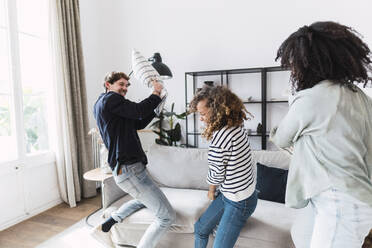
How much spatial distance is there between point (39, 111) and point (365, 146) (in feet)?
9.90

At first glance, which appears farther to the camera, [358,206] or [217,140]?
[217,140]

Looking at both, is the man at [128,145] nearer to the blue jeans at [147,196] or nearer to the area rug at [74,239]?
the blue jeans at [147,196]

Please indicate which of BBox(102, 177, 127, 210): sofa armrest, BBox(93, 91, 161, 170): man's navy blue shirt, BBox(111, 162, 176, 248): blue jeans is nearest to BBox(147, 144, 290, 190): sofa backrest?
BBox(102, 177, 127, 210): sofa armrest

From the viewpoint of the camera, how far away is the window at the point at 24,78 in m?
2.52

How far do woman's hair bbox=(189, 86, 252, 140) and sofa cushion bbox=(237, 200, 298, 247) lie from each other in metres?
0.73

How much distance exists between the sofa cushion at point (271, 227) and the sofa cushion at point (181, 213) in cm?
33

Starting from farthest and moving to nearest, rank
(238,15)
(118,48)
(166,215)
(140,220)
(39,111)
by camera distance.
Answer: (118,48) → (238,15) → (39,111) → (140,220) → (166,215)

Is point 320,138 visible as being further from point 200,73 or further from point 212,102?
point 200,73

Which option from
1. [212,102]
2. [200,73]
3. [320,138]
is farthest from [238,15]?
[320,138]

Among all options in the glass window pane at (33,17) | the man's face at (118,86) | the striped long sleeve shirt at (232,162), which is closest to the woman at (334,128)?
the striped long sleeve shirt at (232,162)

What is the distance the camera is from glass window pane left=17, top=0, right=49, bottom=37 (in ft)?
8.92

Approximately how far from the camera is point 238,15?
128 inches

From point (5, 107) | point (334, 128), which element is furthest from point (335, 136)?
Result: point (5, 107)

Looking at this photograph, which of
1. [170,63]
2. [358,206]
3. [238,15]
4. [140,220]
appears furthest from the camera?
[170,63]
